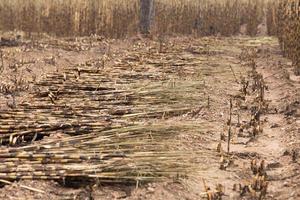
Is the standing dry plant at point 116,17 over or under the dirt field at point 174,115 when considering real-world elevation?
over

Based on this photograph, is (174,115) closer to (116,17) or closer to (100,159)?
(100,159)

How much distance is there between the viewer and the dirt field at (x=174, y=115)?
150 inches

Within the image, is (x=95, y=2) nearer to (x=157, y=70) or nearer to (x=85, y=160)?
(x=157, y=70)

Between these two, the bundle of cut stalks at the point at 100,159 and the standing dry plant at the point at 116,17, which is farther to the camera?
the standing dry plant at the point at 116,17

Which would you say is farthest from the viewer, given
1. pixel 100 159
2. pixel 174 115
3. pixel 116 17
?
pixel 116 17

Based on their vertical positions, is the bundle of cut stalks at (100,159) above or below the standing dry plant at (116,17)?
below

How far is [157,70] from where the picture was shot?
8.48 meters

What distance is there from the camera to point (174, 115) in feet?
18.7

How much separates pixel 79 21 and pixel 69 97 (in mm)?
9298

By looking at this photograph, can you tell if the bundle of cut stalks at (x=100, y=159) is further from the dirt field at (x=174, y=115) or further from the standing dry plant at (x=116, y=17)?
the standing dry plant at (x=116, y=17)

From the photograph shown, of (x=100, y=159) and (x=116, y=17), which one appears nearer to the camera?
(x=100, y=159)

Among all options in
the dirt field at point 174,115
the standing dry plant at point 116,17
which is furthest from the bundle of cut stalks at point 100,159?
the standing dry plant at point 116,17

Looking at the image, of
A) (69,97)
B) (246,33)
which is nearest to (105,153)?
(69,97)

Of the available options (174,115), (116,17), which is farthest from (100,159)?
(116,17)
